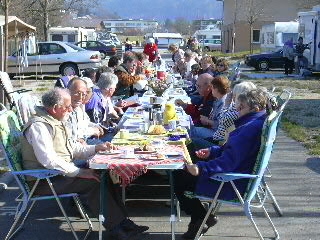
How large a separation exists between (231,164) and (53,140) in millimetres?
1381

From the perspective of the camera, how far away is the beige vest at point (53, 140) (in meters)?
4.97

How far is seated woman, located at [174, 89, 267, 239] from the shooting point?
188 inches

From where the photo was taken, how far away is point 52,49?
76.1ft

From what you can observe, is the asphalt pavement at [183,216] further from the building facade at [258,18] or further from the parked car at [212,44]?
the parked car at [212,44]

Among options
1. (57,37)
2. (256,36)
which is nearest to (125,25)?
(256,36)

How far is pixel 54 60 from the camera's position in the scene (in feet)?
75.5

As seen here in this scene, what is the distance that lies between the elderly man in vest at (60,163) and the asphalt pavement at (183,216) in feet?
1.41

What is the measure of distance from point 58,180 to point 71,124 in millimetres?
1229

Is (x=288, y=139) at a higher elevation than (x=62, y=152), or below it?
below

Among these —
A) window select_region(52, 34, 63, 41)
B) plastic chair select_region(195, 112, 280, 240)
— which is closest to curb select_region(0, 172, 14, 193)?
plastic chair select_region(195, 112, 280, 240)

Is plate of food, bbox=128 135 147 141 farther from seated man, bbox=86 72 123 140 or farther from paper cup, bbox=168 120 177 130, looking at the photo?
seated man, bbox=86 72 123 140

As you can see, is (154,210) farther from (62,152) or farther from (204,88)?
(204,88)

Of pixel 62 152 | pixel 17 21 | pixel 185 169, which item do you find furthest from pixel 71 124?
pixel 17 21

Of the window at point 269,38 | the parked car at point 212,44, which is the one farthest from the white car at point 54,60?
the parked car at point 212,44
